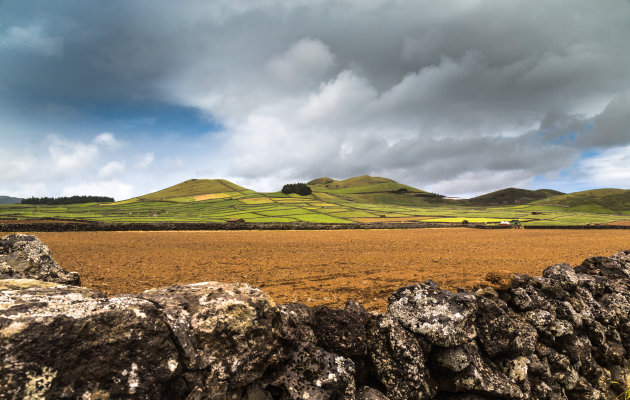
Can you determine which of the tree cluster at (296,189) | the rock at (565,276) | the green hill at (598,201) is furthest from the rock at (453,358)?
the green hill at (598,201)

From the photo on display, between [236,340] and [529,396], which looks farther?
[529,396]

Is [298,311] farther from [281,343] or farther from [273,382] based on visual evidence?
[273,382]

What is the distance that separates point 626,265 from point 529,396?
27.5 ft

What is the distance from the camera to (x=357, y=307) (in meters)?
5.17

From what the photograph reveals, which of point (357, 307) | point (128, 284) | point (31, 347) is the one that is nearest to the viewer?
point (31, 347)

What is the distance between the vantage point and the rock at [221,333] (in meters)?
3.30

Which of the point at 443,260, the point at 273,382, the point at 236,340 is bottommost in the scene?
the point at 443,260

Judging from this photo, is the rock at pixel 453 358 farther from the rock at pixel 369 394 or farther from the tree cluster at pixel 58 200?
the tree cluster at pixel 58 200

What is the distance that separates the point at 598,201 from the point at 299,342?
667 feet

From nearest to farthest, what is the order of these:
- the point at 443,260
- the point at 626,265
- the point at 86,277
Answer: the point at 626,265 < the point at 86,277 < the point at 443,260

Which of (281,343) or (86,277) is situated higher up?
(281,343)

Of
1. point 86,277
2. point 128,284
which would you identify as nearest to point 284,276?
point 128,284

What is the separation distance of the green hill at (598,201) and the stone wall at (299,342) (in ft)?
525

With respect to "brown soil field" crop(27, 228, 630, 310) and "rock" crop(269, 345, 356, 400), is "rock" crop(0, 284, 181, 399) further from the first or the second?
"brown soil field" crop(27, 228, 630, 310)
